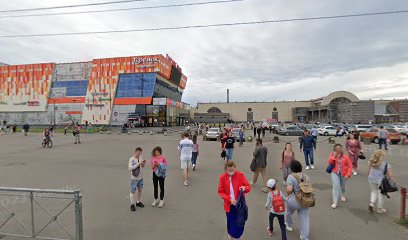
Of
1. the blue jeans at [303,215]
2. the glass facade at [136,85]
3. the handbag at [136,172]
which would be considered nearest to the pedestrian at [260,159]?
the blue jeans at [303,215]

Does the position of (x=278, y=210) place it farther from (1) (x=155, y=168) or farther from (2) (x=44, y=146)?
(2) (x=44, y=146)

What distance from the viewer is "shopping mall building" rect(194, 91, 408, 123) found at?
180 feet

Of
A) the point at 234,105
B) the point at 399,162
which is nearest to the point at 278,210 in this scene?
the point at 399,162

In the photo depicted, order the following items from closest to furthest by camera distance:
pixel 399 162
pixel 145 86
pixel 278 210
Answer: pixel 278 210 < pixel 399 162 < pixel 145 86

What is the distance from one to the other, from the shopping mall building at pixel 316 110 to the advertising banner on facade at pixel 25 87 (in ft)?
143

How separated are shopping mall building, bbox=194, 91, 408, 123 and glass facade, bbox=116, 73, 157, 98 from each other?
100 feet

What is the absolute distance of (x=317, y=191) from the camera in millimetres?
6309

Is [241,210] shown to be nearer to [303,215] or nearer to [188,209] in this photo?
[303,215]

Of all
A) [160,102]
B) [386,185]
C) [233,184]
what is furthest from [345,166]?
[160,102]

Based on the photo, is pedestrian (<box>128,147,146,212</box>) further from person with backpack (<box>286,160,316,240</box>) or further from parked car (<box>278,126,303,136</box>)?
parked car (<box>278,126,303,136</box>)

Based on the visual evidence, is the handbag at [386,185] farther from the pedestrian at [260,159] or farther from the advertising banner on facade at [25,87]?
the advertising banner on facade at [25,87]

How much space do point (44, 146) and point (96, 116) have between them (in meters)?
34.5

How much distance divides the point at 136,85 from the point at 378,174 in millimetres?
46880

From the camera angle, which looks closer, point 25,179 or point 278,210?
point 278,210
